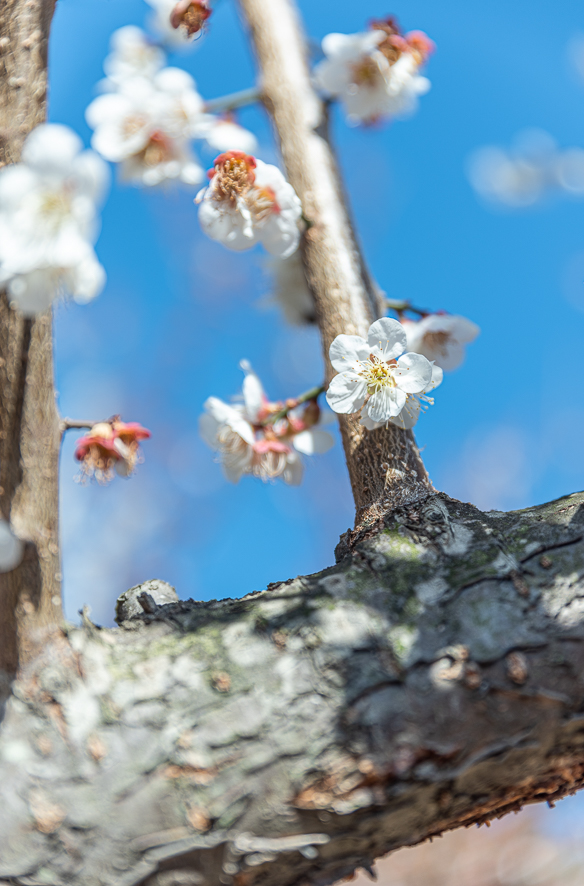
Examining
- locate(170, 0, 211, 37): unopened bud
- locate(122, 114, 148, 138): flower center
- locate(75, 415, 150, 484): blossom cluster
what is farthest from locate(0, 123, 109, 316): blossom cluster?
locate(170, 0, 211, 37): unopened bud

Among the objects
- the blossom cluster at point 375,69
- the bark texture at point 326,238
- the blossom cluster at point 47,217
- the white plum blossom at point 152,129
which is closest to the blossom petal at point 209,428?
the bark texture at point 326,238

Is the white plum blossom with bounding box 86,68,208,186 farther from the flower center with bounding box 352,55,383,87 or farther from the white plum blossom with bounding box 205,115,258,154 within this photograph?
the flower center with bounding box 352,55,383,87

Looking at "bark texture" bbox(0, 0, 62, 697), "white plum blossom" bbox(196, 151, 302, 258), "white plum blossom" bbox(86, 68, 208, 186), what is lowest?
"bark texture" bbox(0, 0, 62, 697)

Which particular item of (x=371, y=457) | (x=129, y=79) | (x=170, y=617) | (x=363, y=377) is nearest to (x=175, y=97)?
(x=129, y=79)

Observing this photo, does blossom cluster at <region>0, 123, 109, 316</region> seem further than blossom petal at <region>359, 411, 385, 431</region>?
No

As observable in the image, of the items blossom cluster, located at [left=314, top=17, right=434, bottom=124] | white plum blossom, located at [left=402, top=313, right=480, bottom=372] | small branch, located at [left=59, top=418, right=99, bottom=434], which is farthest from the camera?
blossom cluster, located at [left=314, top=17, right=434, bottom=124]

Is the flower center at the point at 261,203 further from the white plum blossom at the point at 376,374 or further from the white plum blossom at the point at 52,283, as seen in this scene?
the white plum blossom at the point at 52,283

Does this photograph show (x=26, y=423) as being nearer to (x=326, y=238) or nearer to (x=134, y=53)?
(x=326, y=238)
